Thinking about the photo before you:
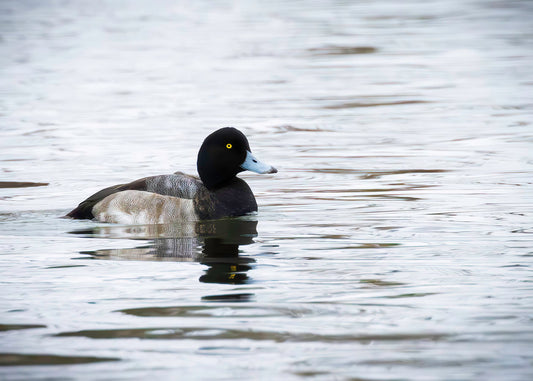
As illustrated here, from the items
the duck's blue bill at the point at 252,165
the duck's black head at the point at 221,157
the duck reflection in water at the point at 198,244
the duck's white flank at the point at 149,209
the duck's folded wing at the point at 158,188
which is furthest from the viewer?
the duck's blue bill at the point at 252,165

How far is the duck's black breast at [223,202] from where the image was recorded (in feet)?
31.7

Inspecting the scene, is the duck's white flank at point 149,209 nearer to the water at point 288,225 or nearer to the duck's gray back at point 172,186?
the duck's gray back at point 172,186

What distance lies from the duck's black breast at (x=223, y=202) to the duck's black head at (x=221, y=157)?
121mm

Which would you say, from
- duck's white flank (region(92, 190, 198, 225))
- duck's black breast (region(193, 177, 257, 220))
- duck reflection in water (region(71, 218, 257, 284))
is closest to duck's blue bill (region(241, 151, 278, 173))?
duck's black breast (region(193, 177, 257, 220))

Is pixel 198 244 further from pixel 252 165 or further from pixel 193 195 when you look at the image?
pixel 252 165

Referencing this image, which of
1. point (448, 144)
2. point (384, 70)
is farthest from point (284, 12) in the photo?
point (448, 144)

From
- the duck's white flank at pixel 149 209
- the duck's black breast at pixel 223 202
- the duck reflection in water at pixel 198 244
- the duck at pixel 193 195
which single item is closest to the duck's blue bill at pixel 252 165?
the duck at pixel 193 195

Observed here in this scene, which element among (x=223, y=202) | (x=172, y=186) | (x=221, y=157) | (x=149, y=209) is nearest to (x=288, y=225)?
(x=223, y=202)

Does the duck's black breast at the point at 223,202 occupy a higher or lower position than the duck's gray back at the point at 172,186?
lower

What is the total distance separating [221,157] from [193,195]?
500 millimetres

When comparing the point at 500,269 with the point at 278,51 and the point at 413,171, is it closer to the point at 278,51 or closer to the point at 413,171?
the point at 413,171

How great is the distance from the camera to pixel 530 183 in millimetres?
10953

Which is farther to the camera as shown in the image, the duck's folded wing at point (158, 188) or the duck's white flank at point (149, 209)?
the duck's folded wing at point (158, 188)

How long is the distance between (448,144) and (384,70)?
8582 mm
